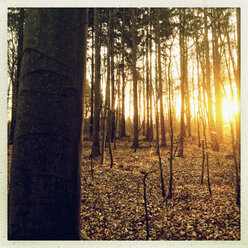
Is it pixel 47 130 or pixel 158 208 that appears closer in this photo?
pixel 47 130

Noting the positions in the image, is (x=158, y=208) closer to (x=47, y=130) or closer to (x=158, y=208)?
(x=158, y=208)

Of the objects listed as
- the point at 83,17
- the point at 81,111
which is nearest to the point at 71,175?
the point at 81,111

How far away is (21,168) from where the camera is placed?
36.5 inches

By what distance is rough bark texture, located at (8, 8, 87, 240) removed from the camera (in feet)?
3.04

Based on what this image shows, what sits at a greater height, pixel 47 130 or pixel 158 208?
pixel 47 130

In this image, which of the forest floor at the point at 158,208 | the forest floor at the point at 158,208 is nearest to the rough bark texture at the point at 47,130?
the forest floor at the point at 158,208

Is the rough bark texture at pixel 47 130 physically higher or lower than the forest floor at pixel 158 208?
higher

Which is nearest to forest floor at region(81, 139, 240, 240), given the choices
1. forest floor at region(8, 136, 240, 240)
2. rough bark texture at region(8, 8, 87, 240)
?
forest floor at region(8, 136, 240, 240)

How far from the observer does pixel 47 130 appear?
93 centimetres

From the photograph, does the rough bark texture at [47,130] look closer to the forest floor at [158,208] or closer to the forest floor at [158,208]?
the forest floor at [158,208]

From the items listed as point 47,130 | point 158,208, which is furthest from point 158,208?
point 47,130

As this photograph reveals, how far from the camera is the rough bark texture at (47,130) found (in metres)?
0.93
